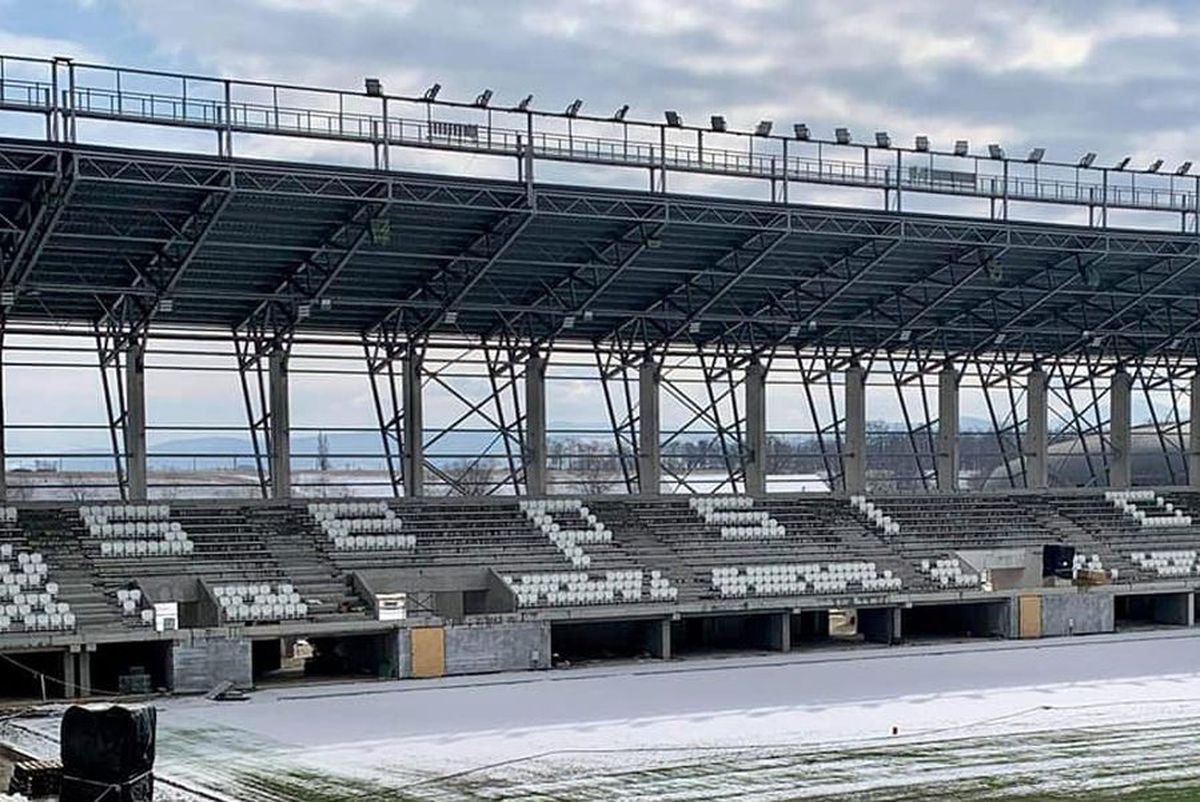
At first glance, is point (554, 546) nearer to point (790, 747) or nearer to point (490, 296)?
point (490, 296)

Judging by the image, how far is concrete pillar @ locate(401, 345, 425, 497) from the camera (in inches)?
1934

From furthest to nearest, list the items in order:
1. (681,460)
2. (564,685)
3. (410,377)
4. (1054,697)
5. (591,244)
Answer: (681,460) < (410,377) < (591,244) < (564,685) < (1054,697)

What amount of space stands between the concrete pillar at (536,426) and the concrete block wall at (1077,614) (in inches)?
589

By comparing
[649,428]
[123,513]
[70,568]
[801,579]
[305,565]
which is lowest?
[801,579]

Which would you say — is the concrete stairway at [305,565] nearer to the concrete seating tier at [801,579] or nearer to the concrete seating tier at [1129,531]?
the concrete seating tier at [801,579]

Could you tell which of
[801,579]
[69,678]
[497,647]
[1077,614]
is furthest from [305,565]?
[1077,614]

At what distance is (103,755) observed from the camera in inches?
891

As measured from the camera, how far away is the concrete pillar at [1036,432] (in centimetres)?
5956

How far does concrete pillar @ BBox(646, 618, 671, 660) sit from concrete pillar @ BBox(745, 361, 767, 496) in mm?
10423

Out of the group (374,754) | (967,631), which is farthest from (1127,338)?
(374,754)

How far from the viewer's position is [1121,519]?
2311 inches

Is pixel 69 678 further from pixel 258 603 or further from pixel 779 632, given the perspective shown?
pixel 779 632

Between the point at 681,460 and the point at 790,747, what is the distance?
84.7 feet

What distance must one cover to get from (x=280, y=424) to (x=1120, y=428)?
30923mm
